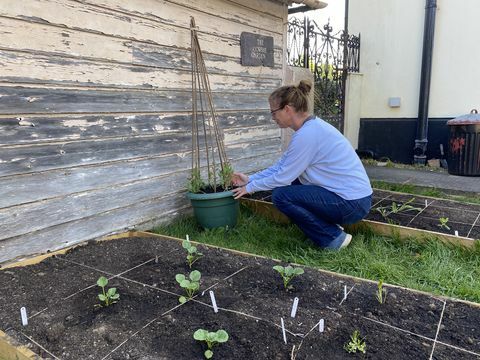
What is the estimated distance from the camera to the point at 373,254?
3023 mm

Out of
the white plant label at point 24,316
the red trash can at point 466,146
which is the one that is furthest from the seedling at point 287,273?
the red trash can at point 466,146

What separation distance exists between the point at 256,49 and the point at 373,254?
2634 mm

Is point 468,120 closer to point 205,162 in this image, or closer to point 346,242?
point 346,242

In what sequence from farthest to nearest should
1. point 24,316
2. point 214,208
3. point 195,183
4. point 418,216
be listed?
1. point 418,216
2. point 195,183
3. point 214,208
4. point 24,316

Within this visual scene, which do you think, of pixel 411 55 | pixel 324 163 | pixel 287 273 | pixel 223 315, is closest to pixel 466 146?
pixel 411 55

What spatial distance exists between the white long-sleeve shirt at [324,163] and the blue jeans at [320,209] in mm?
64

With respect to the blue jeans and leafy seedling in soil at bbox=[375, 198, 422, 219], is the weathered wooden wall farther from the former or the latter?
leafy seedling in soil at bbox=[375, 198, 422, 219]

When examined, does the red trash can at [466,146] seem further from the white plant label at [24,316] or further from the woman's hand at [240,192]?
the white plant label at [24,316]

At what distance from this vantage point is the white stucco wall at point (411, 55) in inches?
282

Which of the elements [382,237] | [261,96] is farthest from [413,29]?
[382,237]

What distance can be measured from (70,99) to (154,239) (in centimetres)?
121

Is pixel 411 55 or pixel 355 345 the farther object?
pixel 411 55

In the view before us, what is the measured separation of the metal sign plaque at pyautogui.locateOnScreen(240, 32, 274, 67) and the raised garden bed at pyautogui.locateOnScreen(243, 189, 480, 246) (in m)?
1.51

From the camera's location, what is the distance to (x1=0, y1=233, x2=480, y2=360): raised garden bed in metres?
1.74
